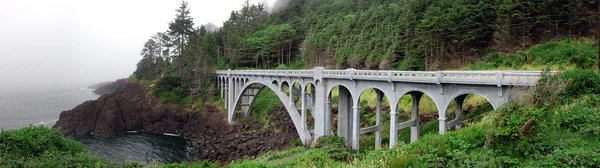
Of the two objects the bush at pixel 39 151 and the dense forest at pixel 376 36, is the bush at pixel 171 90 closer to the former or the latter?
the dense forest at pixel 376 36

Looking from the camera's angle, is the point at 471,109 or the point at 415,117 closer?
the point at 415,117

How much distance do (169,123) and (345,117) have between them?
3166 cm

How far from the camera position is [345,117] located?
23750 mm

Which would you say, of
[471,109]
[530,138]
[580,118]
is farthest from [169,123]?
[580,118]

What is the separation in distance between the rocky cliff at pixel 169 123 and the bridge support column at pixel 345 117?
33.7 ft

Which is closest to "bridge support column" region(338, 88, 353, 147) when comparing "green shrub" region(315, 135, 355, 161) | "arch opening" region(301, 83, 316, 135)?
"green shrub" region(315, 135, 355, 161)

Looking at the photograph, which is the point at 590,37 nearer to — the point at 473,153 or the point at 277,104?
the point at 473,153

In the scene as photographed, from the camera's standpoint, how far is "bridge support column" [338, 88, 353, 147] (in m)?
23.7

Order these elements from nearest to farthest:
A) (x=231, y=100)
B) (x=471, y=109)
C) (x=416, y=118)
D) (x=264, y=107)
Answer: (x=416, y=118) < (x=471, y=109) < (x=231, y=100) < (x=264, y=107)

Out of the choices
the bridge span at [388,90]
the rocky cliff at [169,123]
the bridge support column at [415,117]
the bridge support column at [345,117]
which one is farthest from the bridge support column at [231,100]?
the bridge support column at [415,117]

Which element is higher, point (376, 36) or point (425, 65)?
point (376, 36)

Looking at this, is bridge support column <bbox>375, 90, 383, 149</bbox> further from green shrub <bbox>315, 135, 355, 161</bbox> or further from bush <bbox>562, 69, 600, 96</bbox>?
bush <bbox>562, 69, 600, 96</bbox>

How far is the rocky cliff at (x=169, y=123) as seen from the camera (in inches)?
1416

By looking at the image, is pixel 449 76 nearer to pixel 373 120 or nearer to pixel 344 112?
pixel 344 112
